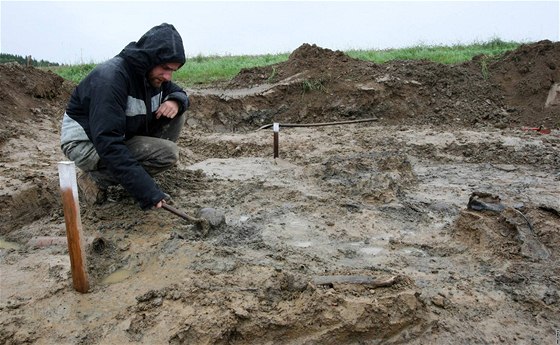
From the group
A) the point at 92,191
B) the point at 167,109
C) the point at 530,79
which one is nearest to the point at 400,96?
the point at 530,79

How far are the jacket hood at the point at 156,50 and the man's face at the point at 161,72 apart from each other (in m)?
0.04

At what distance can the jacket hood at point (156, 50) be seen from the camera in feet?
10.1

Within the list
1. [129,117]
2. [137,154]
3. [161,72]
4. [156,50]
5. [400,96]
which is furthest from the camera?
[400,96]

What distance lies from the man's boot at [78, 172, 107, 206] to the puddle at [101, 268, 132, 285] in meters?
1.13

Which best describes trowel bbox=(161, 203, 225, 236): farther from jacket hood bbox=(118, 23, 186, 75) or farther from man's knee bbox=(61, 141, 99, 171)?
jacket hood bbox=(118, 23, 186, 75)

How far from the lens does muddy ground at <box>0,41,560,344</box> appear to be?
2.38 metres

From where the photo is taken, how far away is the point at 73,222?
8.01 feet

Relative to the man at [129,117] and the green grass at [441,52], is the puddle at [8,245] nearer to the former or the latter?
the man at [129,117]

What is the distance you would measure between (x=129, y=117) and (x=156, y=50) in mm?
597

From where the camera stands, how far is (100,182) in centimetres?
379

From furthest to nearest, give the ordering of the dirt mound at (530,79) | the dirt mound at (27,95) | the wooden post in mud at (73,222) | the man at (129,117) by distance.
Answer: the dirt mound at (530,79) → the dirt mound at (27,95) → the man at (129,117) → the wooden post in mud at (73,222)

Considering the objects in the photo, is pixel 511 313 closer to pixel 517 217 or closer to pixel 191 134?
pixel 517 217

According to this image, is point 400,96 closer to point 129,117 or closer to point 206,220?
point 206,220

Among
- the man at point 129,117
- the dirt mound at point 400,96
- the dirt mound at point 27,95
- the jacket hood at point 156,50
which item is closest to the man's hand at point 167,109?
the man at point 129,117
